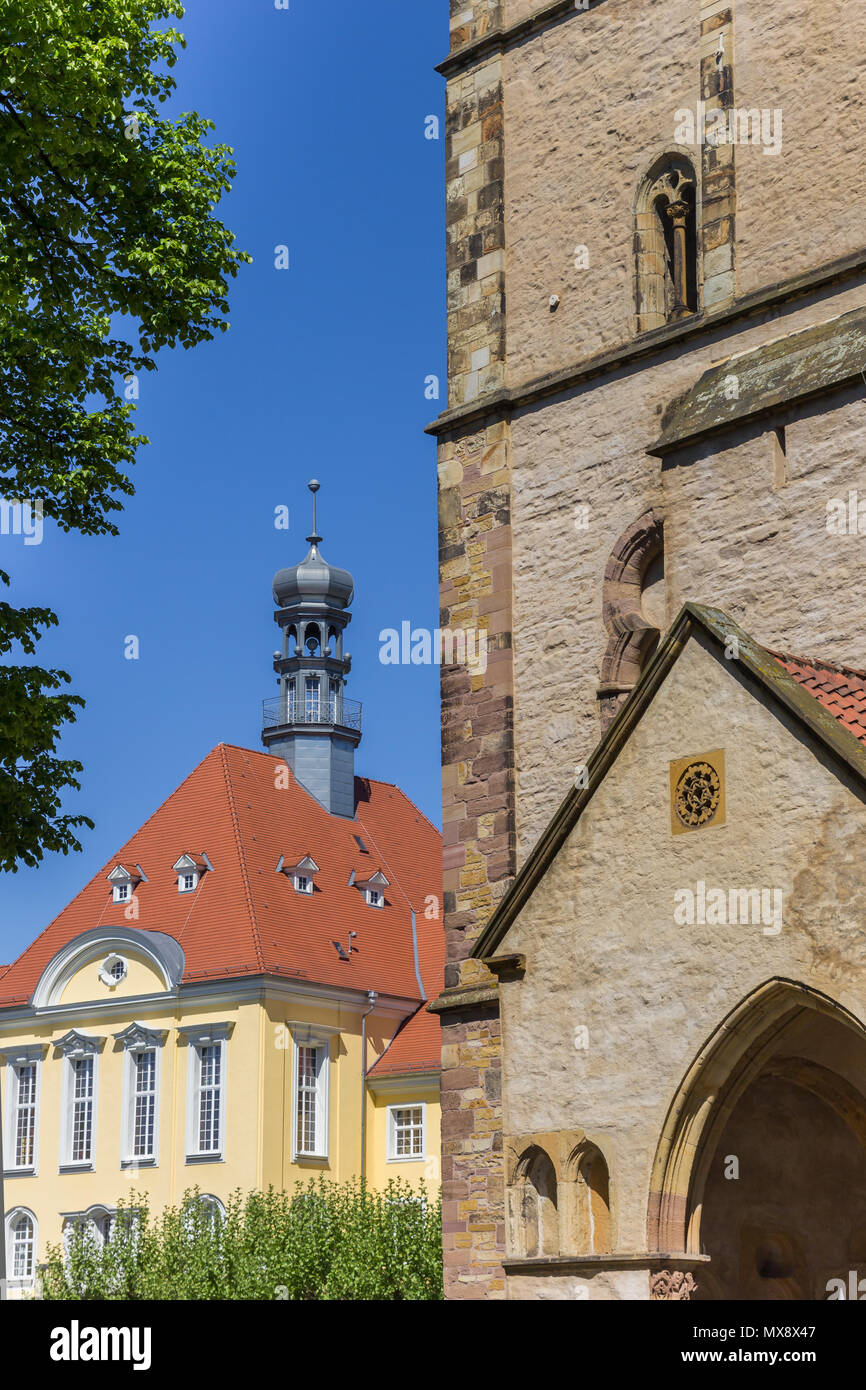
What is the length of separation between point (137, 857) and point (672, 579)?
110ft

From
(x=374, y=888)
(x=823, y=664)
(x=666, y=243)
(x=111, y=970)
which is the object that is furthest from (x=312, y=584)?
(x=823, y=664)

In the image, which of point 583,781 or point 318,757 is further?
point 318,757

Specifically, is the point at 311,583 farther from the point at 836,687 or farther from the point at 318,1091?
the point at 836,687

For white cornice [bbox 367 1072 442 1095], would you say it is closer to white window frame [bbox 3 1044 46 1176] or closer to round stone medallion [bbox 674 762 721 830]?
white window frame [bbox 3 1044 46 1176]

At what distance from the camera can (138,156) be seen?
14.6 metres

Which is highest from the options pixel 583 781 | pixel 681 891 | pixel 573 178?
pixel 573 178

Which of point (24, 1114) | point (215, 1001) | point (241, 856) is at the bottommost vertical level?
point (24, 1114)

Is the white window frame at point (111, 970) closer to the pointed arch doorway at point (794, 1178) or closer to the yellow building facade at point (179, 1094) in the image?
the yellow building facade at point (179, 1094)

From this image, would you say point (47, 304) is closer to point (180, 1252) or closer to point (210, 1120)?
point (180, 1252)

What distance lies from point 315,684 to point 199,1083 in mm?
13966

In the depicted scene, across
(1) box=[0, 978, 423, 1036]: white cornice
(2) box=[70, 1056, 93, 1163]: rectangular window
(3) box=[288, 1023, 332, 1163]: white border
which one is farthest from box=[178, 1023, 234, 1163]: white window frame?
(2) box=[70, 1056, 93, 1163]: rectangular window

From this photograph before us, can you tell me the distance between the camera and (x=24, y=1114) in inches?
1773

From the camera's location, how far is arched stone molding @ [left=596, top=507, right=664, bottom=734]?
1619 cm
